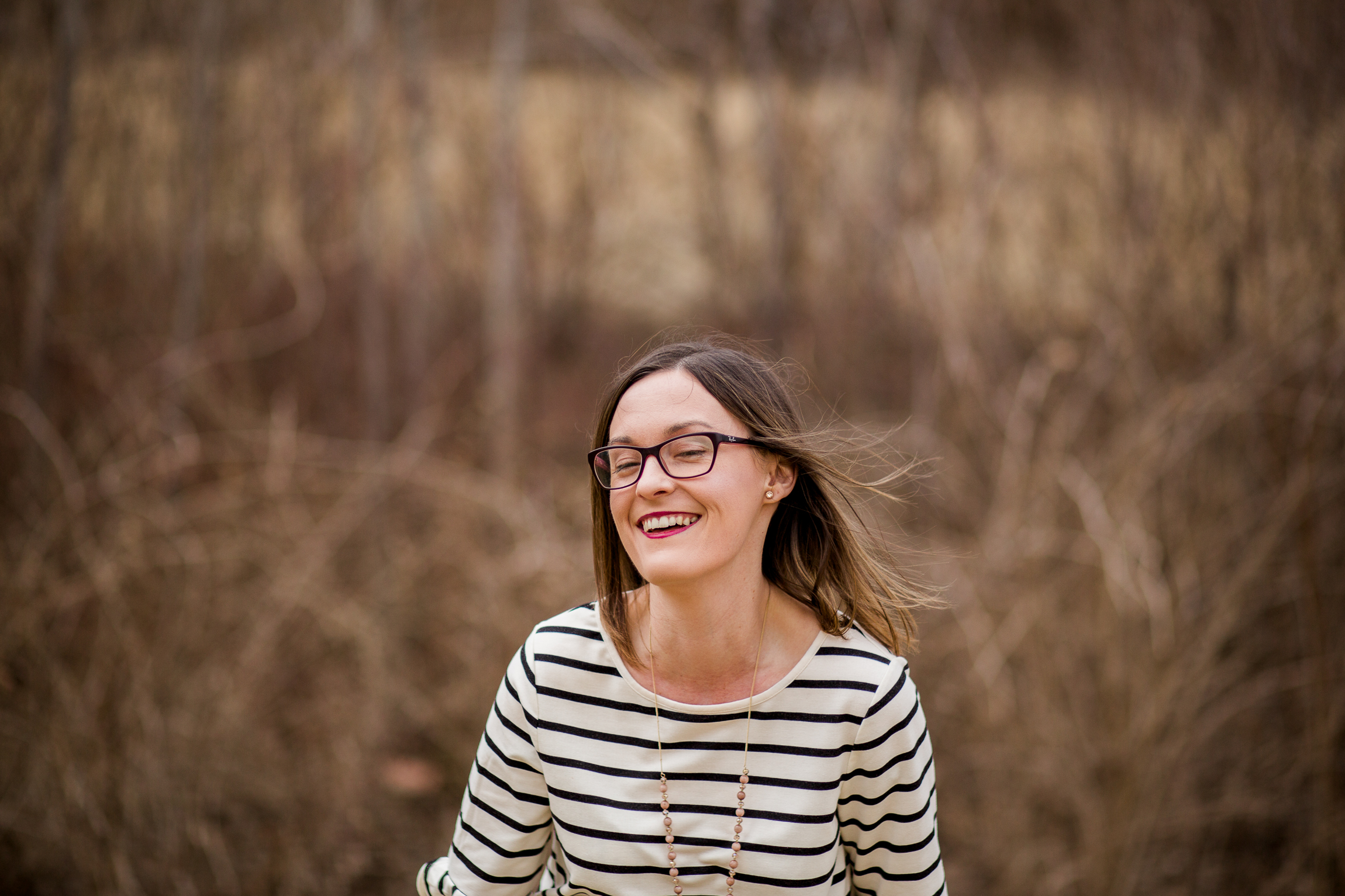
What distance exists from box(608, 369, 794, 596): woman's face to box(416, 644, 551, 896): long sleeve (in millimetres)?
303

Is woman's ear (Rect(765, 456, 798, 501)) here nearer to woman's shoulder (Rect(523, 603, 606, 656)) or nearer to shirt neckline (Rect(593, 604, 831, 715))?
shirt neckline (Rect(593, 604, 831, 715))

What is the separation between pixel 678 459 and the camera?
4.49 ft

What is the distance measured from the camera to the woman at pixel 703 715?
138cm

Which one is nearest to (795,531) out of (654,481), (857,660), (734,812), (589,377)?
(857,660)

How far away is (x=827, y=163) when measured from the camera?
191 inches

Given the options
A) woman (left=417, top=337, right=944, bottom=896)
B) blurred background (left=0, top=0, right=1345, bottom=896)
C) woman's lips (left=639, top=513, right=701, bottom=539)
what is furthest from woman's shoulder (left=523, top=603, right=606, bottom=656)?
blurred background (left=0, top=0, right=1345, bottom=896)

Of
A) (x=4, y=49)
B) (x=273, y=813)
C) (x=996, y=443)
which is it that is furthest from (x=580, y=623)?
(x=4, y=49)

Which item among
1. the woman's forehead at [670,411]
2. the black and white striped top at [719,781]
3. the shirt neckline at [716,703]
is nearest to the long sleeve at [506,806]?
the black and white striped top at [719,781]

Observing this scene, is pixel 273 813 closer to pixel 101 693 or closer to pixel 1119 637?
pixel 101 693

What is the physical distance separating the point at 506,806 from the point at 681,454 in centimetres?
60

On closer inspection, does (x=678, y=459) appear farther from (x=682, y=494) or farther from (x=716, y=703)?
(x=716, y=703)

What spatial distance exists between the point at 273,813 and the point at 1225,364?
3695 millimetres

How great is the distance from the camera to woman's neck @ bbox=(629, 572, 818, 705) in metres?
1.44

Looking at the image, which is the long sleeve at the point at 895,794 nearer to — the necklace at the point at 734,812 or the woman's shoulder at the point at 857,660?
the woman's shoulder at the point at 857,660
